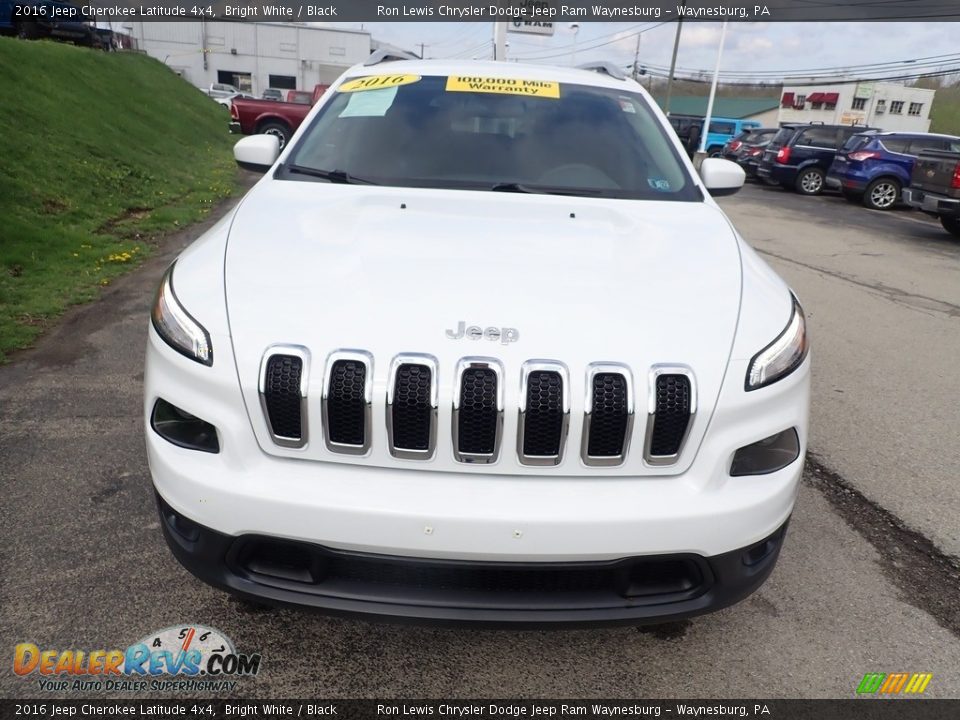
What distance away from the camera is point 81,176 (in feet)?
28.9

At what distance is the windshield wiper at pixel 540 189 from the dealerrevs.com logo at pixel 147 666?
1.93m

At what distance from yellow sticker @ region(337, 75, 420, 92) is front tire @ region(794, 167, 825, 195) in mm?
16185

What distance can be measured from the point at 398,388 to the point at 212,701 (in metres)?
1.08

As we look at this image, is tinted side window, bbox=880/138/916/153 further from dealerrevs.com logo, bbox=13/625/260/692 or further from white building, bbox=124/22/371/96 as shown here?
white building, bbox=124/22/371/96

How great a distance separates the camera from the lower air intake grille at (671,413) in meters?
1.72

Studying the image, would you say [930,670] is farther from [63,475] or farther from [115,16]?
[115,16]

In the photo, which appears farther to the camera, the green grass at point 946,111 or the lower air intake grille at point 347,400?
the green grass at point 946,111

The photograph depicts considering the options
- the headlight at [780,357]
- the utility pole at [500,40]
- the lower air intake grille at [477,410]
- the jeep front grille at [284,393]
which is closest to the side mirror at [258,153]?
the jeep front grille at [284,393]

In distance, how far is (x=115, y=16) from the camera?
1596 inches

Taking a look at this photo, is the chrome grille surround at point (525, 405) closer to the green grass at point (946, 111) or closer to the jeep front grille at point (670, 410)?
the jeep front grille at point (670, 410)

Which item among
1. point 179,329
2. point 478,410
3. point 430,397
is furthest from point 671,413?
point 179,329

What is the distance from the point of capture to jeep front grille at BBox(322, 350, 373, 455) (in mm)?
1679

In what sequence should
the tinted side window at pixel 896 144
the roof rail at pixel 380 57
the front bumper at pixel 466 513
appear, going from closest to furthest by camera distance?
the front bumper at pixel 466 513, the roof rail at pixel 380 57, the tinted side window at pixel 896 144

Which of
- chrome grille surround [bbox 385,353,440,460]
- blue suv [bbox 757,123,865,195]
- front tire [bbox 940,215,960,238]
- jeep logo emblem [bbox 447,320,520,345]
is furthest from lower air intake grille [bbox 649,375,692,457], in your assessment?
blue suv [bbox 757,123,865,195]
